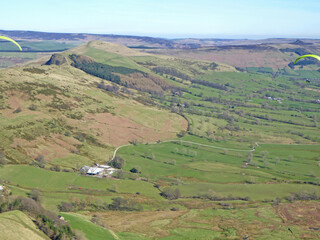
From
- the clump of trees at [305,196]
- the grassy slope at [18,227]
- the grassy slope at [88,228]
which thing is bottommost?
the clump of trees at [305,196]

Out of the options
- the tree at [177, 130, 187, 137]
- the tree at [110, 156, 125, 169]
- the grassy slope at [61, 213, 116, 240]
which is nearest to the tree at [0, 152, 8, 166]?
the tree at [110, 156, 125, 169]

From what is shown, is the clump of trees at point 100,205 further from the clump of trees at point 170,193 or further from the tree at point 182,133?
the tree at point 182,133

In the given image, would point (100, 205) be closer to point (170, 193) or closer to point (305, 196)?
point (170, 193)

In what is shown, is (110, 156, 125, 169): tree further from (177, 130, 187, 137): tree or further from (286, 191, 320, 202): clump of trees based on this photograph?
(286, 191, 320, 202): clump of trees

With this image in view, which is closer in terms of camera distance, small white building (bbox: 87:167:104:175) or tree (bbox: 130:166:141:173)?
small white building (bbox: 87:167:104:175)

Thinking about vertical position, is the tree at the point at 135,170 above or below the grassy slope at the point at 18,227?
below

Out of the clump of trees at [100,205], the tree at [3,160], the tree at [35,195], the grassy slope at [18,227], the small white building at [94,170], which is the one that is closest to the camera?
the grassy slope at [18,227]

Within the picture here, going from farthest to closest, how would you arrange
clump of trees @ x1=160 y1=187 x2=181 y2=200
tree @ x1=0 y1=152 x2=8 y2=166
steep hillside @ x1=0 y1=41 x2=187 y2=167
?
steep hillside @ x1=0 y1=41 x2=187 y2=167
tree @ x1=0 y1=152 x2=8 y2=166
clump of trees @ x1=160 y1=187 x2=181 y2=200

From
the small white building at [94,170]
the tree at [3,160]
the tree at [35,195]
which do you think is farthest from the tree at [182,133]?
the tree at [35,195]

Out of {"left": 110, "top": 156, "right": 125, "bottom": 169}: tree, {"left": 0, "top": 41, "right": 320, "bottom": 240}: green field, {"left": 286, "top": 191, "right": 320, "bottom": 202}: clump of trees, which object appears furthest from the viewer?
{"left": 110, "top": 156, "right": 125, "bottom": 169}: tree
